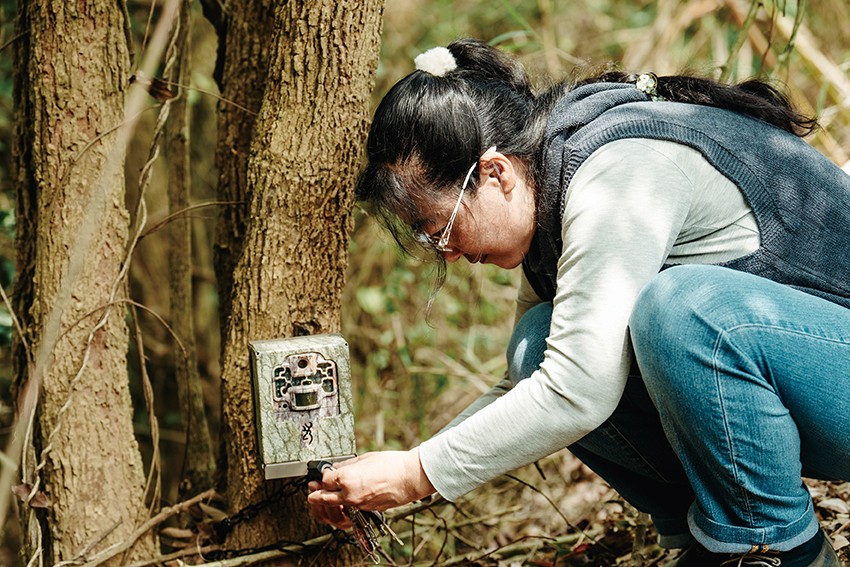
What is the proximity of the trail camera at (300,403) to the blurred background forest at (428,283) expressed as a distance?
85 centimetres

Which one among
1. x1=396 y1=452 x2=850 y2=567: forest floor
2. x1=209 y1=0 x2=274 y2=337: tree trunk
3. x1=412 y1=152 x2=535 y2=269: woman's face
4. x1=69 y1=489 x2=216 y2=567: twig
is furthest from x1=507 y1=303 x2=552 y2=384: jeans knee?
x1=69 y1=489 x2=216 y2=567: twig

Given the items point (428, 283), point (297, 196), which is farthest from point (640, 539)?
point (428, 283)

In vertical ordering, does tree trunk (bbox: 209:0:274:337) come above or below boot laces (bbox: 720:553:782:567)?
above

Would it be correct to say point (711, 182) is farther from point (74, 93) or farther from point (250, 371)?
point (74, 93)

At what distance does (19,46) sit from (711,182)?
4.09 feet

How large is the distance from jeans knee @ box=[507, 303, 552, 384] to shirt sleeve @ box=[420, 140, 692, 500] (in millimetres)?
210

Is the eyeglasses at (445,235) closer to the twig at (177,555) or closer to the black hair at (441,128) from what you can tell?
the black hair at (441,128)

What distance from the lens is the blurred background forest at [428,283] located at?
2.53 m

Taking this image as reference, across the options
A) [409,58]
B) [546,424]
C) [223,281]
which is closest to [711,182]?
[546,424]

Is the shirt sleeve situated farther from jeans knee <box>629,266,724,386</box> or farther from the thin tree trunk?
the thin tree trunk

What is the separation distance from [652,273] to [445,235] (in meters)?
0.35

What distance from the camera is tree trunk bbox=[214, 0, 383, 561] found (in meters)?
1.52

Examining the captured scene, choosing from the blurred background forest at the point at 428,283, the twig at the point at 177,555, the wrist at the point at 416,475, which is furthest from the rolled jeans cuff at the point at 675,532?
the twig at the point at 177,555

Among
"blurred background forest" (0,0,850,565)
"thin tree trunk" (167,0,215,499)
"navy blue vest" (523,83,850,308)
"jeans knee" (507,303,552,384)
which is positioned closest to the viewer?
"navy blue vest" (523,83,850,308)
